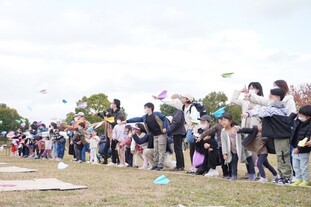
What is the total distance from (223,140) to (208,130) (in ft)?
2.76

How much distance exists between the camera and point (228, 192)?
6594 millimetres

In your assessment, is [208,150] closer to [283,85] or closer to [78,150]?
[283,85]

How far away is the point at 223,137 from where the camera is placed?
8625mm

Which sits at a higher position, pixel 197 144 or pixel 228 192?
pixel 197 144

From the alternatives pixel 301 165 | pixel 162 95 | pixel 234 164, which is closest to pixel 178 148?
pixel 162 95

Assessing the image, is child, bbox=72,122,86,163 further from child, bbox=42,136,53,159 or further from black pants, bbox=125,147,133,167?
child, bbox=42,136,53,159

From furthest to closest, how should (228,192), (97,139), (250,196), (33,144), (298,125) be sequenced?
(33,144), (97,139), (298,125), (228,192), (250,196)

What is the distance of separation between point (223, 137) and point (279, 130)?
120 cm

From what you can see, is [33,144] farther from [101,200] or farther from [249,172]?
[101,200]

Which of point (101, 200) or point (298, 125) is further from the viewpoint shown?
point (298, 125)

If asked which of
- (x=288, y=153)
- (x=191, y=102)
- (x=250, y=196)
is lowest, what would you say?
(x=250, y=196)

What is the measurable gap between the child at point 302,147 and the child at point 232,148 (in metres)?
1.22

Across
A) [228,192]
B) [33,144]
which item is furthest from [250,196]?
[33,144]

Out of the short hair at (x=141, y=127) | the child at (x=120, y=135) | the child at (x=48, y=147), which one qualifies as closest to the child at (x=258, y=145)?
the short hair at (x=141, y=127)
